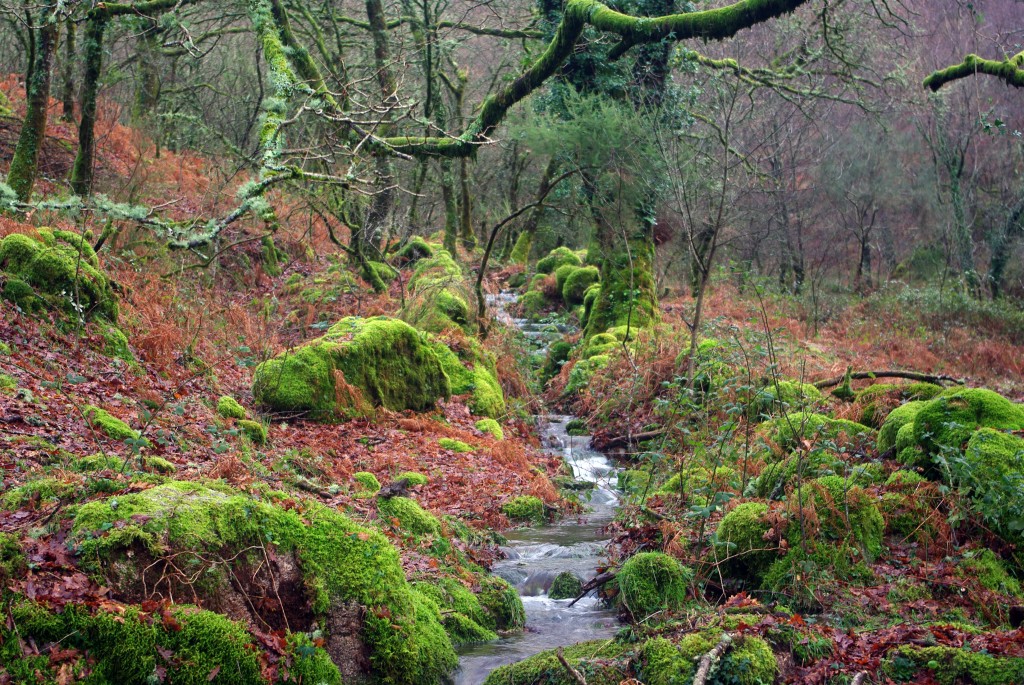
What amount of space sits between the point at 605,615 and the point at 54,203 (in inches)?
283

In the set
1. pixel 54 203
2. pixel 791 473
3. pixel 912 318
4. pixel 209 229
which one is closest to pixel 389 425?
pixel 209 229

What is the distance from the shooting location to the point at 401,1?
647 inches

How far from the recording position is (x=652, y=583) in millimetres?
6316

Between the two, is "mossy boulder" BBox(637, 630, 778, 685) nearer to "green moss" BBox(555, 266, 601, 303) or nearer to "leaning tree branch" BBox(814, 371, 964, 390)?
"leaning tree branch" BBox(814, 371, 964, 390)

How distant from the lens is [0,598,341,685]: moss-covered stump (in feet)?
11.5

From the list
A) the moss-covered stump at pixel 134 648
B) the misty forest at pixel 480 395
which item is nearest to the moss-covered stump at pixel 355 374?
the misty forest at pixel 480 395

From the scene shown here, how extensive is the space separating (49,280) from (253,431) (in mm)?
2907

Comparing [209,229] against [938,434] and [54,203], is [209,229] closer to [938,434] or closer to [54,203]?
[54,203]

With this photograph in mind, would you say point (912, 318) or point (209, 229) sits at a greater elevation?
point (209, 229)

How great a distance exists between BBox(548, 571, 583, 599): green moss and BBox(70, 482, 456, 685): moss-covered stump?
2.02m

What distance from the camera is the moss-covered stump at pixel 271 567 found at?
415 centimetres

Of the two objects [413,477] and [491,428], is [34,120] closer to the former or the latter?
[413,477]

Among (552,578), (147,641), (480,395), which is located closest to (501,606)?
(552,578)

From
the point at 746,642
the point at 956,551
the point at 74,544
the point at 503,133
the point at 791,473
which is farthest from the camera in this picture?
the point at 503,133
